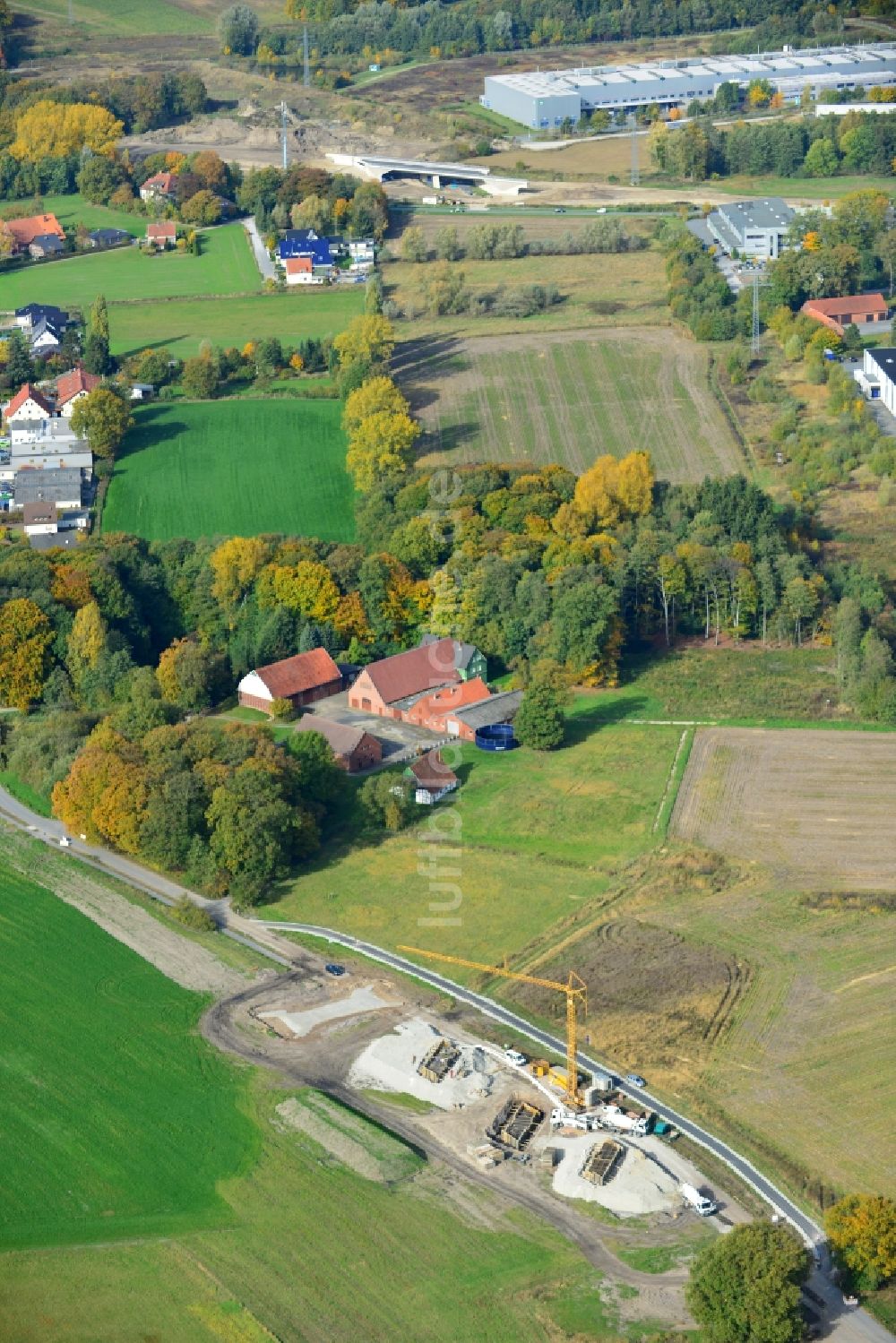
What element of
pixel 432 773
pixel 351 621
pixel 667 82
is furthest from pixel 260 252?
pixel 432 773

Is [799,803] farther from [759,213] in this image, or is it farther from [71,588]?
[759,213]

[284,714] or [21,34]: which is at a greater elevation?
[21,34]

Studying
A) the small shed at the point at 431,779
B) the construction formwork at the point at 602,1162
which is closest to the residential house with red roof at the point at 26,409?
the small shed at the point at 431,779

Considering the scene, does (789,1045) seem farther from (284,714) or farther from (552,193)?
(552,193)

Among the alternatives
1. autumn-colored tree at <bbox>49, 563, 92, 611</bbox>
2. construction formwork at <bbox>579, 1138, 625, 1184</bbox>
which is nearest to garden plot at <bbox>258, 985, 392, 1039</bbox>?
construction formwork at <bbox>579, 1138, 625, 1184</bbox>

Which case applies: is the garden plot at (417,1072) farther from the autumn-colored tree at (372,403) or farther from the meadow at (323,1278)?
the autumn-colored tree at (372,403)

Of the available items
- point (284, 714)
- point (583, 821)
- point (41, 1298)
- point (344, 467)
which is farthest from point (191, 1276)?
point (344, 467)
